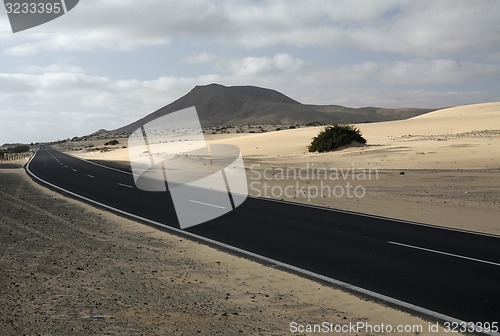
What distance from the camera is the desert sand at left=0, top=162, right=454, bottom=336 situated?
6.36m

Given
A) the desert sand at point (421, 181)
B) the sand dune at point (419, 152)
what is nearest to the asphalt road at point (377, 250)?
the desert sand at point (421, 181)

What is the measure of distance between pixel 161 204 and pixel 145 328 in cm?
1361

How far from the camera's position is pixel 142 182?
2934 cm

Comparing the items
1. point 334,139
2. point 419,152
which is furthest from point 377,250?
point 334,139

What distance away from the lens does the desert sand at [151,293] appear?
6.36 m

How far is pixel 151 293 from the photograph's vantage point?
767 cm

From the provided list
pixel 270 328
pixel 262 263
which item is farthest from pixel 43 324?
pixel 262 263

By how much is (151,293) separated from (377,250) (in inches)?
208

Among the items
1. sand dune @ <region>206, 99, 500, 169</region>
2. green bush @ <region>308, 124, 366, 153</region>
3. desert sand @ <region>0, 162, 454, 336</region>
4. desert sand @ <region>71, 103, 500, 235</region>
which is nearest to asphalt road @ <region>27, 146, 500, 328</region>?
desert sand @ <region>0, 162, 454, 336</region>

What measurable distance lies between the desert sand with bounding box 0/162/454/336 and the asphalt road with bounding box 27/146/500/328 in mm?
831

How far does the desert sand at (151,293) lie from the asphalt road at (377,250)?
0.83 metres

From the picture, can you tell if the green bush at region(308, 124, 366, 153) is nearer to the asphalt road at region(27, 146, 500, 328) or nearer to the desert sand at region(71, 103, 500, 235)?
the desert sand at region(71, 103, 500, 235)

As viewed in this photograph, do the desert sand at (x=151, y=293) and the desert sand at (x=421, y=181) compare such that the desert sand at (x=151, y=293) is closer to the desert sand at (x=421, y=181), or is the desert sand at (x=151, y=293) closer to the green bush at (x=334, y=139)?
the desert sand at (x=421, y=181)

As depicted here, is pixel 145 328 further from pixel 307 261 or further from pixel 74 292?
pixel 307 261
